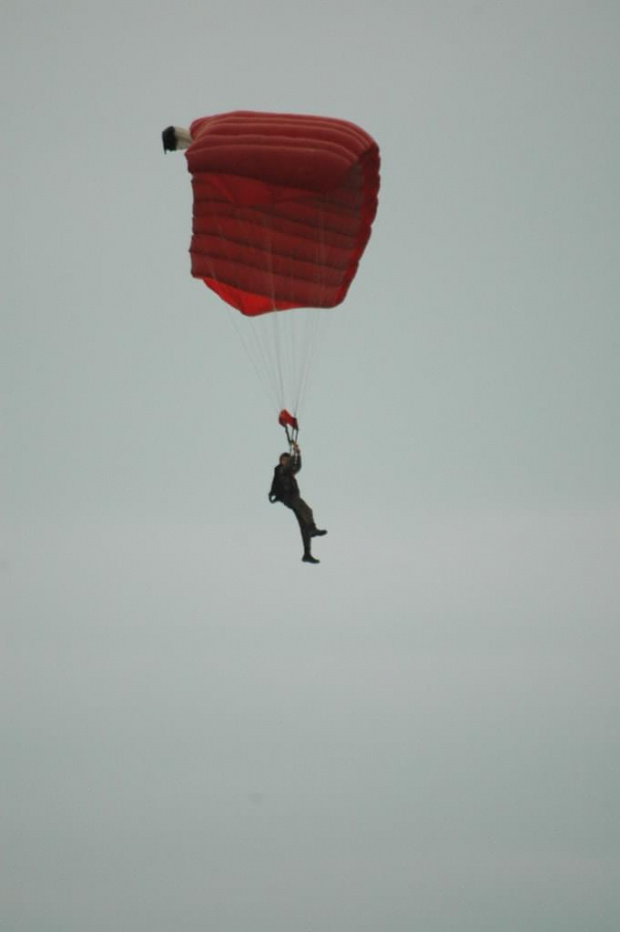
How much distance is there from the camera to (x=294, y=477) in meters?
47.4

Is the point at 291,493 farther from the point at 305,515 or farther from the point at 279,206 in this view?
the point at 279,206

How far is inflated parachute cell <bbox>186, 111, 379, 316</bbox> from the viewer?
1880 inches

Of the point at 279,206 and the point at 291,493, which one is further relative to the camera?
the point at 279,206

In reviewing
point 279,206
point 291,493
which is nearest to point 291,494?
point 291,493

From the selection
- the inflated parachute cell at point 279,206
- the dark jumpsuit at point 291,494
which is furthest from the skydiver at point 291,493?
the inflated parachute cell at point 279,206

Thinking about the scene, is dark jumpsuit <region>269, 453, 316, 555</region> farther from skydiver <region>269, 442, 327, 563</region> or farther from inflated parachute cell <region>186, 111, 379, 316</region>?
inflated parachute cell <region>186, 111, 379, 316</region>

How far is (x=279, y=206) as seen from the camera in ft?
159

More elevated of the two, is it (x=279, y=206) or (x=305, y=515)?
(x=279, y=206)

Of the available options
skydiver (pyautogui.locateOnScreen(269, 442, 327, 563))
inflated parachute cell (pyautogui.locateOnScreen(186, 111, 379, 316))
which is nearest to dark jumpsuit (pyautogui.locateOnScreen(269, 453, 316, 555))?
skydiver (pyautogui.locateOnScreen(269, 442, 327, 563))

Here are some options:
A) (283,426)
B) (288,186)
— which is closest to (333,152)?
(288,186)

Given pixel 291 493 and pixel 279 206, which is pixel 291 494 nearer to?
pixel 291 493

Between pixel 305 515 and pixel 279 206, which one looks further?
pixel 279 206

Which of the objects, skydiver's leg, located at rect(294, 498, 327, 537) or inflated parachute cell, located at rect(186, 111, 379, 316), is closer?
skydiver's leg, located at rect(294, 498, 327, 537)

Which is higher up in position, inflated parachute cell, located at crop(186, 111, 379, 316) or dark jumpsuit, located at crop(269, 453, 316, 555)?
inflated parachute cell, located at crop(186, 111, 379, 316)
